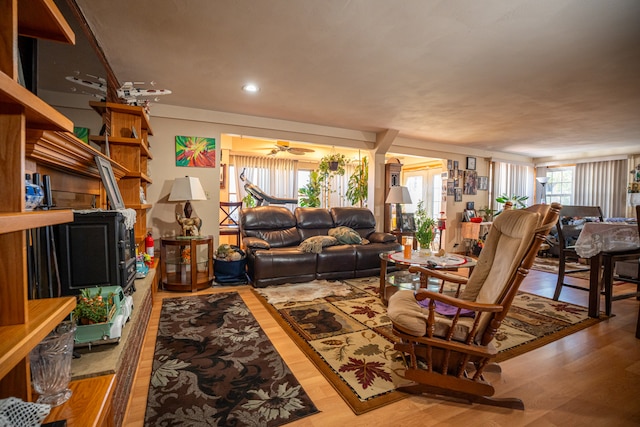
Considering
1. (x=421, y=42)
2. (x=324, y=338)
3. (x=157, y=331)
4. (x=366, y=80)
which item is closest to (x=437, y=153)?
(x=366, y=80)

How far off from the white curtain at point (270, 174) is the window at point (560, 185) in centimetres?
647

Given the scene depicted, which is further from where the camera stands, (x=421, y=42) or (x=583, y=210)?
(x=583, y=210)

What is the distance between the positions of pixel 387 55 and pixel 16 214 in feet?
8.40

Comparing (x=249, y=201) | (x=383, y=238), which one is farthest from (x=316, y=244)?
(x=249, y=201)

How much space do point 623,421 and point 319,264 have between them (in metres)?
2.92

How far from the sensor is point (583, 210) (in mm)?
5504

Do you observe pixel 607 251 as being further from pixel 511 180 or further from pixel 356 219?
pixel 511 180

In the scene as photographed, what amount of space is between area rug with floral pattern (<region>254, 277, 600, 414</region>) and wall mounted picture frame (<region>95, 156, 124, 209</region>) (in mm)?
1600

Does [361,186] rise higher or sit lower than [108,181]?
higher

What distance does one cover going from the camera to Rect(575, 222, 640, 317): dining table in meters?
2.89

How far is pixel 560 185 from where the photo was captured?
24.7 feet

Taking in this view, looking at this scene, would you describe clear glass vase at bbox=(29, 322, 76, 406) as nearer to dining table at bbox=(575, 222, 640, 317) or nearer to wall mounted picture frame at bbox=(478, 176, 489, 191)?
dining table at bbox=(575, 222, 640, 317)

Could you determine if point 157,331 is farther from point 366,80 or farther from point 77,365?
point 366,80

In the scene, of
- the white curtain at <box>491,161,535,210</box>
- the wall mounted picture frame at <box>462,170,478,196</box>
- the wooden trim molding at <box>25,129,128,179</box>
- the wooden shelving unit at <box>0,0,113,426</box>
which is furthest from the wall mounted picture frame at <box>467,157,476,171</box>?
the wooden shelving unit at <box>0,0,113,426</box>
